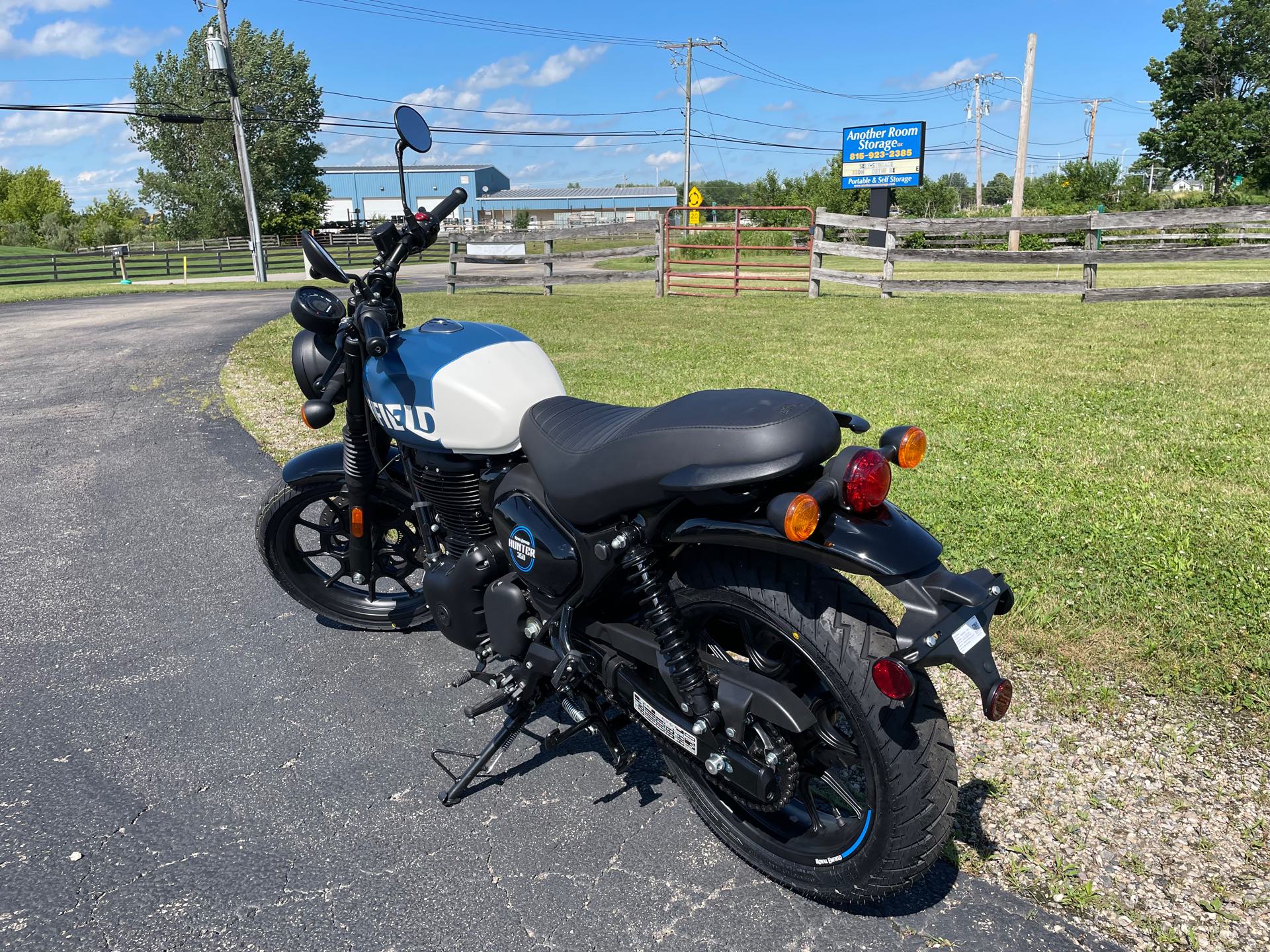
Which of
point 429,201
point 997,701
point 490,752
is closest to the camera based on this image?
point 997,701

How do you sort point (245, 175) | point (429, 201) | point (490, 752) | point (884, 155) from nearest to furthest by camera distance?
point (490, 752), point (884, 155), point (245, 175), point (429, 201)

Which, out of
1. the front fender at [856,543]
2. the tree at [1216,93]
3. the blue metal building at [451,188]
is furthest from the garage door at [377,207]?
the front fender at [856,543]

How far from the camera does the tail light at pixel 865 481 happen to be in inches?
78.8

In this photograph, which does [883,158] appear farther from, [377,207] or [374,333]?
[377,207]

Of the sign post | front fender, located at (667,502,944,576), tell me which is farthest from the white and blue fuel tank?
the sign post

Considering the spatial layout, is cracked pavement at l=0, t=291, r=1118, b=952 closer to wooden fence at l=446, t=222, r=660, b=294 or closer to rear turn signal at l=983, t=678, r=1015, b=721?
rear turn signal at l=983, t=678, r=1015, b=721

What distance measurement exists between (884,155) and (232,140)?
5161 centimetres

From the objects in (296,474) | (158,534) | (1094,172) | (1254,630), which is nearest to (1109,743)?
(1254,630)

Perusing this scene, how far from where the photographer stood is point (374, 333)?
2887 millimetres

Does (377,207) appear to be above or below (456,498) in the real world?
above

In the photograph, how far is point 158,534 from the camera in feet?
16.8

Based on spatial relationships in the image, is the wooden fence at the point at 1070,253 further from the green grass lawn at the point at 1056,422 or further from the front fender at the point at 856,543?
the front fender at the point at 856,543

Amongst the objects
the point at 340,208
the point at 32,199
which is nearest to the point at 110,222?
the point at 32,199

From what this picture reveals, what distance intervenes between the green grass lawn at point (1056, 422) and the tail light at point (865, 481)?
1.86 m
